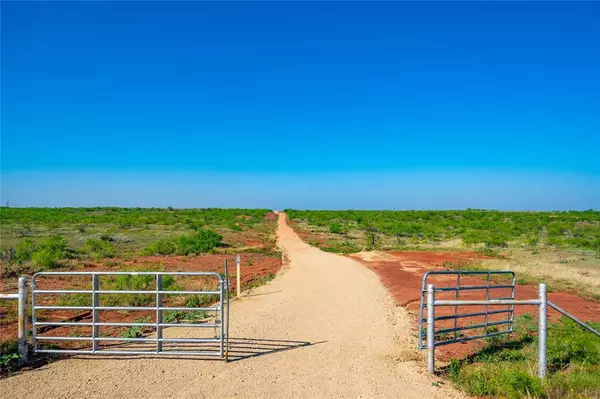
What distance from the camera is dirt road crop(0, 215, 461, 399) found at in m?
6.01

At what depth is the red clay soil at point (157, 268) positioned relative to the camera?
10.6m

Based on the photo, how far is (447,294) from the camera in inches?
540

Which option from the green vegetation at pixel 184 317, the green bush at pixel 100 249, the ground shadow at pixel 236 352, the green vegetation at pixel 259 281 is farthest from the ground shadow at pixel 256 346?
the green bush at pixel 100 249

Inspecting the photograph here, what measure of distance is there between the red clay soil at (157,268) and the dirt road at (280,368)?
3.08 metres

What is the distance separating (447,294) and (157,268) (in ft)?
38.5

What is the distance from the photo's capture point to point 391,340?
8664 mm

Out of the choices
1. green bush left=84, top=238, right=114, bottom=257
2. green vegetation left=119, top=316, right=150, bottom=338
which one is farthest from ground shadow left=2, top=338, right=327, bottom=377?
Result: green bush left=84, top=238, right=114, bottom=257

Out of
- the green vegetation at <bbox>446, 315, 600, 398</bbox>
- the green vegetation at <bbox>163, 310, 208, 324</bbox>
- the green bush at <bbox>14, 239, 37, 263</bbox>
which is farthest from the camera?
the green bush at <bbox>14, 239, 37, 263</bbox>

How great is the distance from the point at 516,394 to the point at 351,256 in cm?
1867

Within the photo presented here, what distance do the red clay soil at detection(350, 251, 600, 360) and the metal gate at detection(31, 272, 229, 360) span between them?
4.56 meters

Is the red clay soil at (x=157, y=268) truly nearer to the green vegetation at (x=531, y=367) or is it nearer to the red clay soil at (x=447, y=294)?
the red clay soil at (x=447, y=294)

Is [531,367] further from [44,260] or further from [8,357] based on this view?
[44,260]

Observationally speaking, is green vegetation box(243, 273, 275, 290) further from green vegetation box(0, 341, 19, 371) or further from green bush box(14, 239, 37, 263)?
green bush box(14, 239, 37, 263)

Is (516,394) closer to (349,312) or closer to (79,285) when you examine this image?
(349,312)
